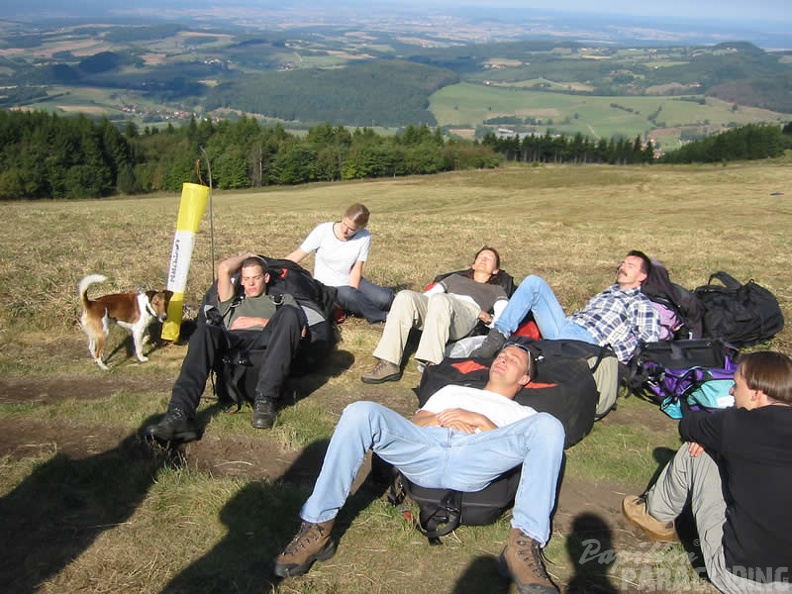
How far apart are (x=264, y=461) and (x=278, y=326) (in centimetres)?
124

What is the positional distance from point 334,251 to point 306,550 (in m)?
4.67

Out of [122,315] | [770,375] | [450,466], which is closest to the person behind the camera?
[770,375]

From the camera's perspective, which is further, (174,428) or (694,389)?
(694,389)

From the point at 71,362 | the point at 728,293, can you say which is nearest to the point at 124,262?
the point at 71,362

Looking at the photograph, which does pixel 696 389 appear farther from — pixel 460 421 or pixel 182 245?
pixel 182 245

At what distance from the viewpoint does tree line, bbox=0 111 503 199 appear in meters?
72.9

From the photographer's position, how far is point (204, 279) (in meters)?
9.95

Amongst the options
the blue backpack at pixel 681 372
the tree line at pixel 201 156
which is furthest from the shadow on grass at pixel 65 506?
the tree line at pixel 201 156

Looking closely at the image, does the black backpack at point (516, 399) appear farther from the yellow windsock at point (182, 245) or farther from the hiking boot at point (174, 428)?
the yellow windsock at point (182, 245)

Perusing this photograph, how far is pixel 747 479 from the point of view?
3.28m

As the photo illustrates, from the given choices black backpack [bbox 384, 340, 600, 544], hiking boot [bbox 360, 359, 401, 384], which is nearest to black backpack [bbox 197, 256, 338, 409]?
hiking boot [bbox 360, 359, 401, 384]

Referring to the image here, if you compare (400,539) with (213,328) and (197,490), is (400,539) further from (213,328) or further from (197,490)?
(213,328)

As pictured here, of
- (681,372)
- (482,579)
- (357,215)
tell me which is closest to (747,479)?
(482,579)

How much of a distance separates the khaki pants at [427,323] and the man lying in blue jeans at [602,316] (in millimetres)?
358
